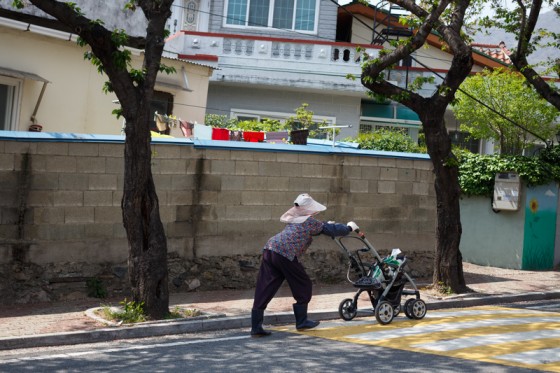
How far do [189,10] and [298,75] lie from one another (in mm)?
5415

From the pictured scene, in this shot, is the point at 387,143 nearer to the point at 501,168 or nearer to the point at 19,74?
the point at 501,168

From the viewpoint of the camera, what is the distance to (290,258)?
1077 cm

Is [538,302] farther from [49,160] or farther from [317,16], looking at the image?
[317,16]

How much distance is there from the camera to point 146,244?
38.8ft

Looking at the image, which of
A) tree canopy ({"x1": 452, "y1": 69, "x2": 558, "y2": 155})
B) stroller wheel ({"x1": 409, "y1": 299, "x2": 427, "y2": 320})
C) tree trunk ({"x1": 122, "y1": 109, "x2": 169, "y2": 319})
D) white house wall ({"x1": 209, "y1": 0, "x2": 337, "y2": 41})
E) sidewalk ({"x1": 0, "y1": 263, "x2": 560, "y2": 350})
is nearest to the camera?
sidewalk ({"x1": 0, "y1": 263, "x2": 560, "y2": 350})

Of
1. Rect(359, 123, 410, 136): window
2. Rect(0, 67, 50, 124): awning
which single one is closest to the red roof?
Rect(359, 123, 410, 136): window

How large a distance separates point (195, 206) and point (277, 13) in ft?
52.4

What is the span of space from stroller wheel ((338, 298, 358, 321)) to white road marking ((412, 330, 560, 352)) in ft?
6.08

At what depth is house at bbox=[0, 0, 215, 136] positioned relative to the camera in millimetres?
17906

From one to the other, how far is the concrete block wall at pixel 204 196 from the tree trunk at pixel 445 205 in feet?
5.06

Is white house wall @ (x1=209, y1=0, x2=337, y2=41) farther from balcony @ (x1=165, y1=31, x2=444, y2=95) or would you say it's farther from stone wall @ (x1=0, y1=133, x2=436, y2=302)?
stone wall @ (x1=0, y1=133, x2=436, y2=302)

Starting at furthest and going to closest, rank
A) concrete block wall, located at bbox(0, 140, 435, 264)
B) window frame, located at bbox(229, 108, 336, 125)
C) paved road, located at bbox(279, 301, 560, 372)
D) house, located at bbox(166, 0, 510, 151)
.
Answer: window frame, located at bbox(229, 108, 336, 125), house, located at bbox(166, 0, 510, 151), concrete block wall, located at bbox(0, 140, 435, 264), paved road, located at bbox(279, 301, 560, 372)

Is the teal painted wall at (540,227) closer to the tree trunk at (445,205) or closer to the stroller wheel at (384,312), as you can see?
the tree trunk at (445,205)

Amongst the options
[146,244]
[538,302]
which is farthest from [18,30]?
[538,302]
